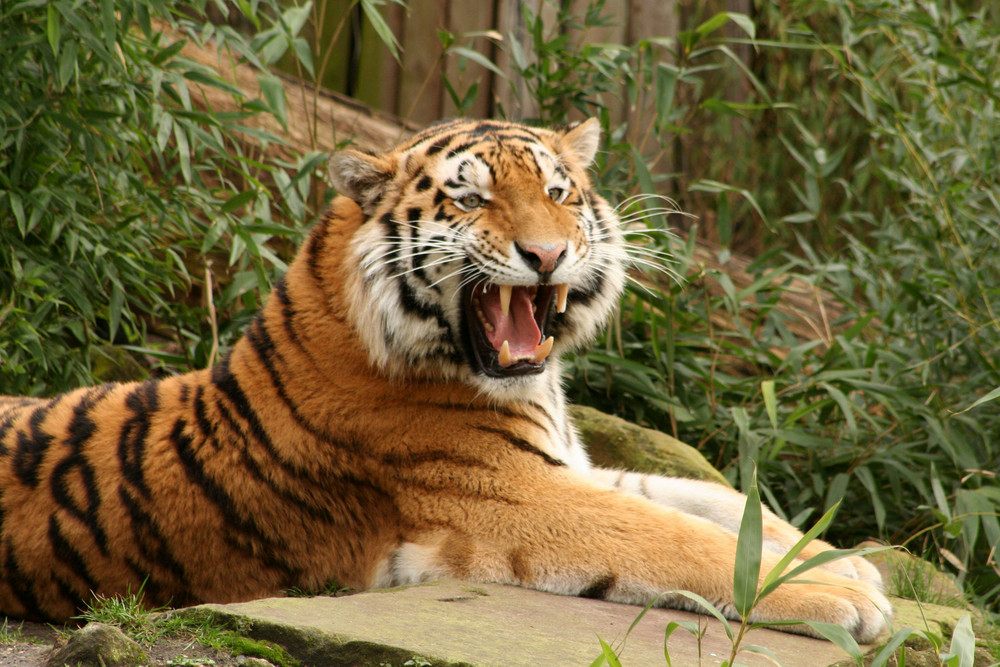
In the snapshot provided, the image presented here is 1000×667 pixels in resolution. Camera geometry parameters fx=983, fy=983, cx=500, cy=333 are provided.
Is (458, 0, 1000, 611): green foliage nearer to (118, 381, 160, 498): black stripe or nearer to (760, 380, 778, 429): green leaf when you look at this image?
(760, 380, 778, 429): green leaf

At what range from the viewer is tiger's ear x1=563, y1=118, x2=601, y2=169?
9.28 feet

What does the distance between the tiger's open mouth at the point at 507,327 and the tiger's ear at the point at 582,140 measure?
50cm

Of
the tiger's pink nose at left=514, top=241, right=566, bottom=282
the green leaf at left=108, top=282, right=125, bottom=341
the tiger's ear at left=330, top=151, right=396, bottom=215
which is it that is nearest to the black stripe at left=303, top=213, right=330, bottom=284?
the tiger's ear at left=330, top=151, right=396, bottom=215

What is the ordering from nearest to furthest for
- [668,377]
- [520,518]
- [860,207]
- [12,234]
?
[520,518] → [12,234] → [668,377] → [860,207]

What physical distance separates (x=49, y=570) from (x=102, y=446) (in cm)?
31

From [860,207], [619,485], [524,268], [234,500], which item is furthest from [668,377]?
[860,207]

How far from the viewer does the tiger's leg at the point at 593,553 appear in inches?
83.0

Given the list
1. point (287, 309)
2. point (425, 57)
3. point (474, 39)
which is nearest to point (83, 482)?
point (287, 309)

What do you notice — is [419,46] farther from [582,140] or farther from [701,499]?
[701,499]

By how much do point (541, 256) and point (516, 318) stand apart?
22 cm

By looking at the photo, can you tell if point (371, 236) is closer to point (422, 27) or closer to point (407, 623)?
point (407, 623)

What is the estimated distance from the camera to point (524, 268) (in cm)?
235

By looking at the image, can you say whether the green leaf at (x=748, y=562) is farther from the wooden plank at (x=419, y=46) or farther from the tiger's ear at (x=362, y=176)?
the wooden plank at (x=419, y=46)

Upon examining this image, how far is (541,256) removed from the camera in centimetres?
234
